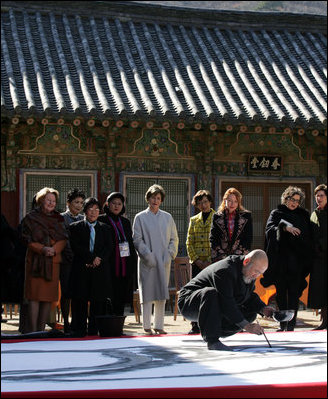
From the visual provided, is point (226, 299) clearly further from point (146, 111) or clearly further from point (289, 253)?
point (146, 111)

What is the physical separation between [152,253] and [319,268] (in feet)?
5.66

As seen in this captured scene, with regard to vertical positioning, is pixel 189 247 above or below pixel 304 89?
below

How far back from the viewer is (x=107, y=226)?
8.31 metres

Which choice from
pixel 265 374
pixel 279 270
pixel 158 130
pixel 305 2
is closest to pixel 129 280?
pixel 279 270

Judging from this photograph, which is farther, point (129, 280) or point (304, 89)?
point (304, 89)

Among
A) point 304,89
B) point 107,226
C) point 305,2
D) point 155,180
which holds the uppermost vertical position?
point 305,2

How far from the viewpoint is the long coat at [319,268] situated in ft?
29.2

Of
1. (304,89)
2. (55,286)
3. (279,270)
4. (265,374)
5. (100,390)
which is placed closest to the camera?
(100,390)

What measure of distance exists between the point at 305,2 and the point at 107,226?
48107 mm

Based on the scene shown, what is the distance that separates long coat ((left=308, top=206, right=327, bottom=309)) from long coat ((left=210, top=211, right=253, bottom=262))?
0.72 meters

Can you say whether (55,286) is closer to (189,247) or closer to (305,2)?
(189,247)

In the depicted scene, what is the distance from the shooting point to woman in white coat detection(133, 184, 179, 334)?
8812 millimetres

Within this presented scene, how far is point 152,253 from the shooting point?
8875 millimetres

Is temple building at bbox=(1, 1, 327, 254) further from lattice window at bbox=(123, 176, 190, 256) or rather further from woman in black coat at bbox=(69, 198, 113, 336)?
woman in black coat at bbox=(69, 198, 113, 336)
